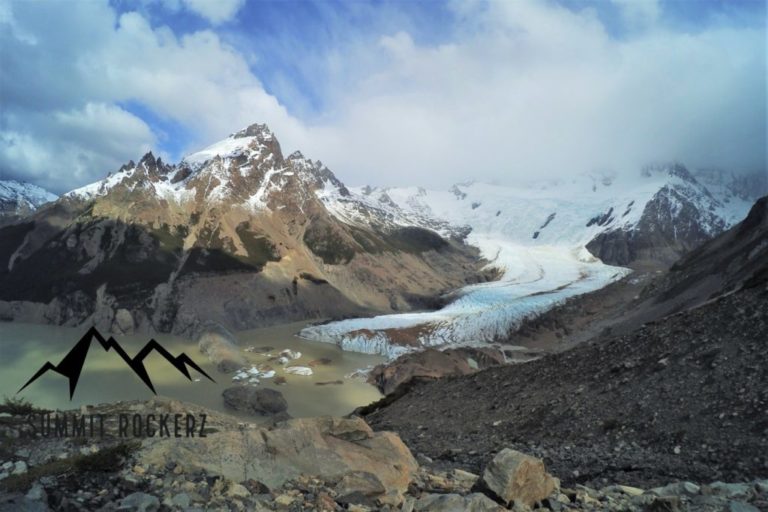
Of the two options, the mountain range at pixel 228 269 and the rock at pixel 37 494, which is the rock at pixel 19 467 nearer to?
the rock at pixel 37 494

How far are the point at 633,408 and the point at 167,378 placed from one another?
58707 mm

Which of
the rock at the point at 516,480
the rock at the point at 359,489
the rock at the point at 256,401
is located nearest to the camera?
the rock at the point at 359,489

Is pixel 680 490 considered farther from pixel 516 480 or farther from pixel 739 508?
pixel 516 480

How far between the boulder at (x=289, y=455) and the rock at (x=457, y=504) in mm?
1707

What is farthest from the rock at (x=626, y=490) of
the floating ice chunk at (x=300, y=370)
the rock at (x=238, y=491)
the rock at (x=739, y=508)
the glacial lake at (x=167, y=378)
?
the floating ice chunk at (x=300, y=370)

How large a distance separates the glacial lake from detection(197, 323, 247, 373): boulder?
1.38m

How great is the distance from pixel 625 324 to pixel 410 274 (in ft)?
416

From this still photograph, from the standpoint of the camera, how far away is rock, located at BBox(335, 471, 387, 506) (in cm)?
866

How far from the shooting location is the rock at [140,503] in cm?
712

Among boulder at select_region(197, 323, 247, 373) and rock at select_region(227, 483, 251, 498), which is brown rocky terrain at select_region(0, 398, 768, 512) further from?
boulder at select_region(197, 323, 247, 373)

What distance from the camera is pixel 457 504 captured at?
7.80 m

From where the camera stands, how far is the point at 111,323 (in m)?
106

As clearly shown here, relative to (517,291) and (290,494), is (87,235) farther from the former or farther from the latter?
(290,494)

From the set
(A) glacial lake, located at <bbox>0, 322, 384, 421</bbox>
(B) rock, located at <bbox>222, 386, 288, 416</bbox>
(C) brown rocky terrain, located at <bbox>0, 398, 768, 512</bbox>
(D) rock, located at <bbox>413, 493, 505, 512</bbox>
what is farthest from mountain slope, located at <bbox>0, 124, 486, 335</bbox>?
(D) rock, located at <bbox>413, 493, 505, 512</bbox>
